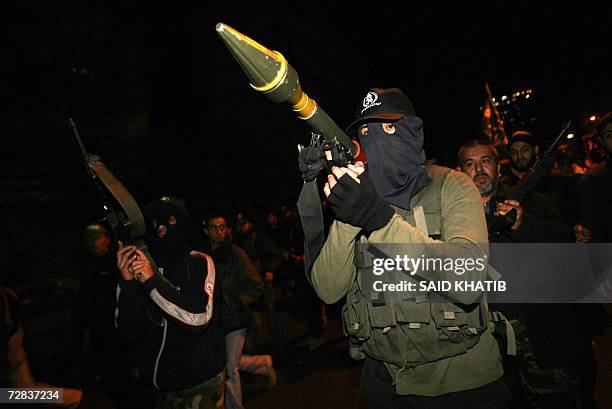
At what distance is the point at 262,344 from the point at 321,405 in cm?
239

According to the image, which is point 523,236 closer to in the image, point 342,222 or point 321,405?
point 342,222

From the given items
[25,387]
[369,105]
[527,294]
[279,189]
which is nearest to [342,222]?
[369,105]

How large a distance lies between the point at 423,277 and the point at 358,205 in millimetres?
432

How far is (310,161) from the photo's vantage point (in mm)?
1886

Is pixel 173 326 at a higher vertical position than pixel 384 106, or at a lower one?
lower

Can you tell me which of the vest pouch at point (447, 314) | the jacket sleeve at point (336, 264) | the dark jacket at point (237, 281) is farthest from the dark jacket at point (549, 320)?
the dark jacket at point (237, 281)

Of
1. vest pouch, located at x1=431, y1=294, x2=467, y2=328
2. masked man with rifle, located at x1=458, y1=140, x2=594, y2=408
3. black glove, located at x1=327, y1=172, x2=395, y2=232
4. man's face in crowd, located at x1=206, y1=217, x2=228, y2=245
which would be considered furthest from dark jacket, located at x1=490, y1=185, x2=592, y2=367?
man's face in crowd, located at x1=206, y1=217, x2=228, y2=245

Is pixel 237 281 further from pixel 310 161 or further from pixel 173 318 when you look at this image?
pixel 310 161

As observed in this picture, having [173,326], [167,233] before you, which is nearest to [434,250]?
[173,326]

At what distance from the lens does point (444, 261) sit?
1.70 meters

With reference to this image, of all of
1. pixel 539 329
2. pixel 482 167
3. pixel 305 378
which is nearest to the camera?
→ pixel 539 329

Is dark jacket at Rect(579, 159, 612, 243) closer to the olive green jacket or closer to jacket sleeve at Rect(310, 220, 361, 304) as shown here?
the olive green jacket

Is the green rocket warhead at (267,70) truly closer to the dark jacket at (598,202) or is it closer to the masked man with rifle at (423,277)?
the masked man with rifle at (423,277)

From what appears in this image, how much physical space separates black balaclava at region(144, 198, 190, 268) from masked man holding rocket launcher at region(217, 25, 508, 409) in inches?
60.0
